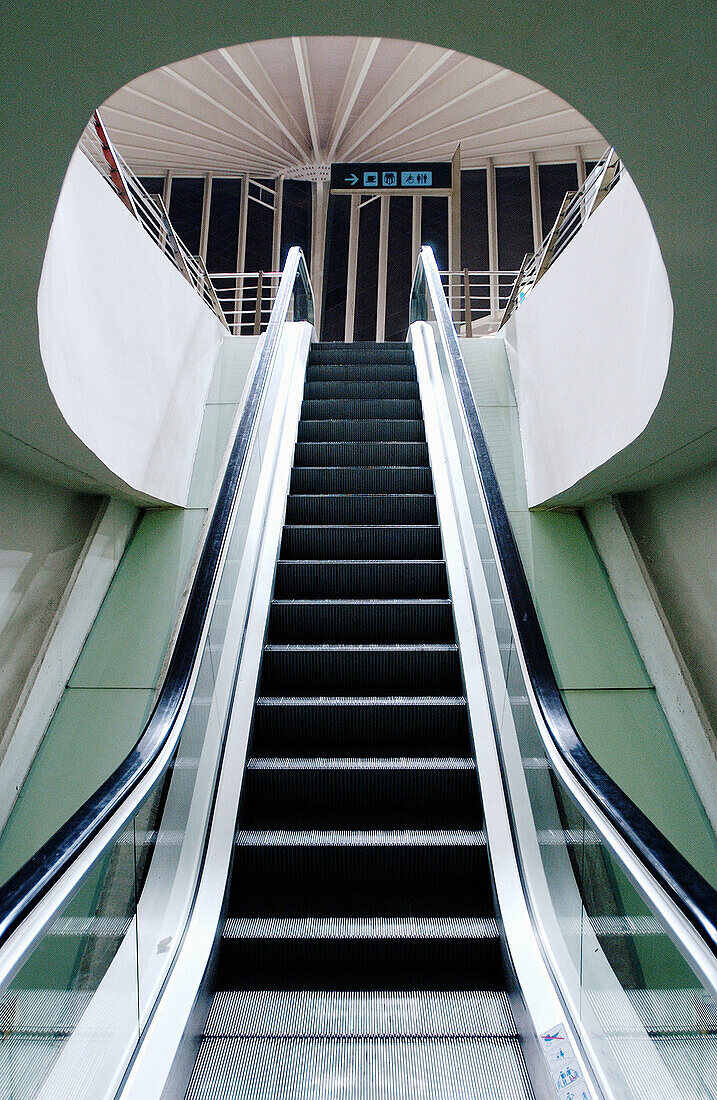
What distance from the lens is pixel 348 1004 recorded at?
2275mm

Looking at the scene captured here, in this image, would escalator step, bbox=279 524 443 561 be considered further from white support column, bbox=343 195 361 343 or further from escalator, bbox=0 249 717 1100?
white support column, bbox=343 195 361 343

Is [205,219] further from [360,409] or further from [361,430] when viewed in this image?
[361,430]

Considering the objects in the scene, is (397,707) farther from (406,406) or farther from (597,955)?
(406,406)

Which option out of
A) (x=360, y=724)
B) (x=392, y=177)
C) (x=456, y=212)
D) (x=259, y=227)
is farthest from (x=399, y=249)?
(x=360, y=724)

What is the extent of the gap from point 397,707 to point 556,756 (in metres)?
1.17

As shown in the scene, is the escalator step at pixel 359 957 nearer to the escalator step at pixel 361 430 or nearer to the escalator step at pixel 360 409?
the escalator step at pixel 361 430

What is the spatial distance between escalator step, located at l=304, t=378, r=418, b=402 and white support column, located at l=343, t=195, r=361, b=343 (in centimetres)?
1043

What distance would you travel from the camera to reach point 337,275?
16.0 metres

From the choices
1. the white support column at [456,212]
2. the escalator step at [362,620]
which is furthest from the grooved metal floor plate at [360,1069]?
the white support column at [456,212]

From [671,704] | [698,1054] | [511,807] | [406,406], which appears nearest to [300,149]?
[406,406]

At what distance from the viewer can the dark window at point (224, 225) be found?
617 inches

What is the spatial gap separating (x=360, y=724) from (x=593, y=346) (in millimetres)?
2844

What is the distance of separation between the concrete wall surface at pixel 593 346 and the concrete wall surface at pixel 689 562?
58cm

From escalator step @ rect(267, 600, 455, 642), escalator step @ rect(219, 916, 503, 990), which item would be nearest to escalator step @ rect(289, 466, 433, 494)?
escalator step @ rect(267, 600, 455, 642)
